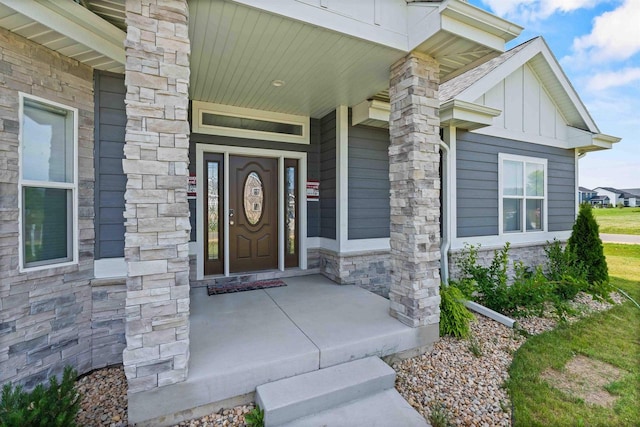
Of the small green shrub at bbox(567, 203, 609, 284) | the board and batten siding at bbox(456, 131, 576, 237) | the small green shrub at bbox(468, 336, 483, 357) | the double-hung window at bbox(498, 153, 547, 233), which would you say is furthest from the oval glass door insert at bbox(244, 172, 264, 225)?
the small green shrub at bbox(567, 203, 609, 284)

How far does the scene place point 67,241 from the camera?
2.68 metres

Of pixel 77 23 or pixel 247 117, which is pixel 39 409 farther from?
pixel 247 117

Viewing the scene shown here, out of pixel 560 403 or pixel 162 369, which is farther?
pixel 560 403

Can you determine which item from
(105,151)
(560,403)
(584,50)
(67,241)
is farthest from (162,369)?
(584,50)

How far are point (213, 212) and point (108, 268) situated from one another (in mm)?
1645

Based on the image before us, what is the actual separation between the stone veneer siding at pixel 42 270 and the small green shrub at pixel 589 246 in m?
7.37

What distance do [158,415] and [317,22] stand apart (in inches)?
123

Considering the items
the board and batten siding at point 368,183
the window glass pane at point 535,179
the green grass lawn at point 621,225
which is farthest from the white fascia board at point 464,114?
the green grass lawn at point 621,225

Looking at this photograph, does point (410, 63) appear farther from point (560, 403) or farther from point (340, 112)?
point (560, 403)

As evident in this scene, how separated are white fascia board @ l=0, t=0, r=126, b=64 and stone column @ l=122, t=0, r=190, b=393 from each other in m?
0.75

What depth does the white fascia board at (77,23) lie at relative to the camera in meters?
2.10

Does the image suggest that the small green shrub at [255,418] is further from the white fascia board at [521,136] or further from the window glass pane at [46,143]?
the white fascia board at [521,136]

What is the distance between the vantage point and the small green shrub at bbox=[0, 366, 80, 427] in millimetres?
1608

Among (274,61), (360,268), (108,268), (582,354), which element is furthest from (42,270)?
(582,354)
